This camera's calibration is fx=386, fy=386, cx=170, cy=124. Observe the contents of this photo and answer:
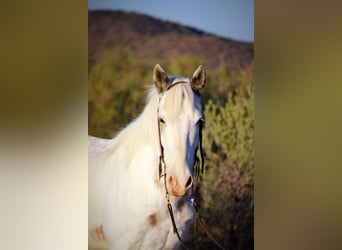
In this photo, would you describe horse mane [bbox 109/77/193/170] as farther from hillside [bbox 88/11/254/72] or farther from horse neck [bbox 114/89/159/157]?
hillside [bbox 88/11/254/72]

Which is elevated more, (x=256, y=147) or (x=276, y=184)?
(x=256, y=147)

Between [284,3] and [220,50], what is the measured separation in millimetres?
405

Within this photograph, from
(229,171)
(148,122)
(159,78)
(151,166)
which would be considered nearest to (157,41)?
(159,78)

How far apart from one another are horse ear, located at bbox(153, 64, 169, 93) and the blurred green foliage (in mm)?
24

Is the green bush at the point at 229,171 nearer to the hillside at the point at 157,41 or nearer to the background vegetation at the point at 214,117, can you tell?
the background vegetation at the point at 214,117

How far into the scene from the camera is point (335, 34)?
1938mm

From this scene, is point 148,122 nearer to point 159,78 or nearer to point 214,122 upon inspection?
point 159,78

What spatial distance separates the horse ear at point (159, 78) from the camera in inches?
73.9

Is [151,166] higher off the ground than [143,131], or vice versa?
[143,131]

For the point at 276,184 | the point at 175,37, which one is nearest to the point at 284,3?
the point at 175,37

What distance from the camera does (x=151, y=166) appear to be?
1889 millimetres

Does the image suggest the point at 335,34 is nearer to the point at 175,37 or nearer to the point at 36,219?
the point at 175,37

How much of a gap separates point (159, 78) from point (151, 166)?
43 centimetres

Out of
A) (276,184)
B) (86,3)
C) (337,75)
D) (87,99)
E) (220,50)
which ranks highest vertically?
(86,3)
